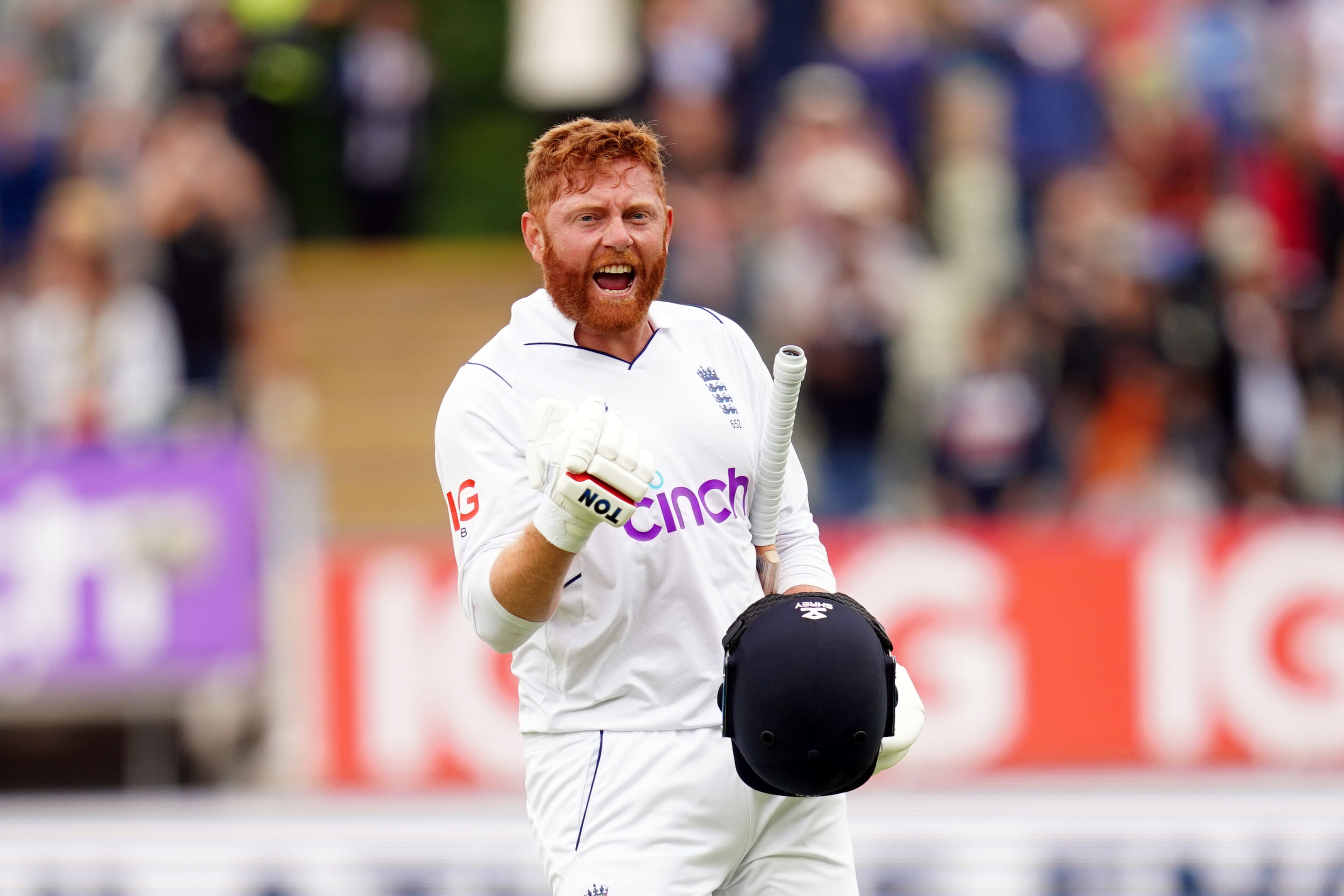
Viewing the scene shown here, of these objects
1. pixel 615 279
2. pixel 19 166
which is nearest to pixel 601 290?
pixel 615 279

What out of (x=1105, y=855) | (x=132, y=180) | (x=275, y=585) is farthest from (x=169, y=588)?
(x=1105, y=855)

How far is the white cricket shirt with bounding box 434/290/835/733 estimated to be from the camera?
13.7 feet

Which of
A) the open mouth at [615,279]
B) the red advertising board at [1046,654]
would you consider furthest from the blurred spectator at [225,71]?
the open mouth at [615,279]

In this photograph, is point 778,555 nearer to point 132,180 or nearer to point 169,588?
point 169,588

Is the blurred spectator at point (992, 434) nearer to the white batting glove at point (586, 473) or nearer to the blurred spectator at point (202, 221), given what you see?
the blurred spectator at point (202, 221)

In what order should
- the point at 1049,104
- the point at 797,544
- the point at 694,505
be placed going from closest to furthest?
1. the point at 694,505
2. the point at 797,544
3. the point at 1049,104

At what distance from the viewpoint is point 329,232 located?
46.2 feet

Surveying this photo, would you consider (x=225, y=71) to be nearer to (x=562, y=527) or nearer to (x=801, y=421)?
(x=801, y=421)

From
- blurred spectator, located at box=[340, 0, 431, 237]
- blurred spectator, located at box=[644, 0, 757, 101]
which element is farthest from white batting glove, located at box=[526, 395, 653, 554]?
blurred spectator, located at box=[340, 0, 431, 237]

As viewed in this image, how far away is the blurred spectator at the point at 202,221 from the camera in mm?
11211

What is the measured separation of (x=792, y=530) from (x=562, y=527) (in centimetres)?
90

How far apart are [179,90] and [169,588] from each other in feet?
12.5

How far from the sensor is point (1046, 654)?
9531 millimetres

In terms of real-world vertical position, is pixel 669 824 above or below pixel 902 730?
below
